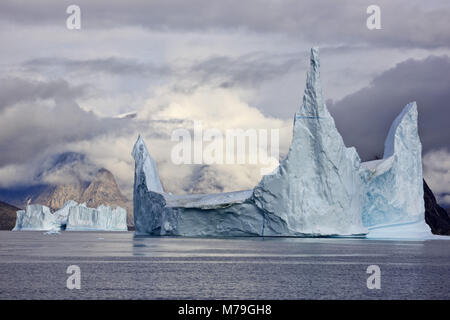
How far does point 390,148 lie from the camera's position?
48281mm

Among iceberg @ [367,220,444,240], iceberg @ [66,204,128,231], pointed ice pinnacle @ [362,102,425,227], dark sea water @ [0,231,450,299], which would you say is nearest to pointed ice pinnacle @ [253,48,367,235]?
pointed ice pinnacle @ [362,102,425,227]

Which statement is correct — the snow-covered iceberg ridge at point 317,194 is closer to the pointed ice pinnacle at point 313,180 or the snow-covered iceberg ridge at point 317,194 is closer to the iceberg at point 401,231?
the pointed ice pinnacle at point 313,180

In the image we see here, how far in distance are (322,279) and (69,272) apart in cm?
877

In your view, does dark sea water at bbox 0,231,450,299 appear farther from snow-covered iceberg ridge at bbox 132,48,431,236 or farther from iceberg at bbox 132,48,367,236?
snow-covered iceberg ridge at bbox 132,48,431,236

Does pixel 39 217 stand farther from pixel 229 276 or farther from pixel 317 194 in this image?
pixel 229 276

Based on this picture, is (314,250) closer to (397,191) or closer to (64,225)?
(397,191)

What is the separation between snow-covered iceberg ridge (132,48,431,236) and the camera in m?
41.9

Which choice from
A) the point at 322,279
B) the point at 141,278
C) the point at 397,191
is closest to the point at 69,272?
the point at 141,278

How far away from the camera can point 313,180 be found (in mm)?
42344

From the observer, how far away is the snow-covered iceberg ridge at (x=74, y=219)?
10700cm

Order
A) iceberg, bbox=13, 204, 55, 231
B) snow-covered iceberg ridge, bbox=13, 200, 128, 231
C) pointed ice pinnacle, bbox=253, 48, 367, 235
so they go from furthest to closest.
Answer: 1. iceberg, bbox=13, 204, 55, 231
2. snow-covered iceberg ridge, bbox=13, 200, 128, 231
3. pointed ice pinnacle, bbox=253, 48, 367, 235

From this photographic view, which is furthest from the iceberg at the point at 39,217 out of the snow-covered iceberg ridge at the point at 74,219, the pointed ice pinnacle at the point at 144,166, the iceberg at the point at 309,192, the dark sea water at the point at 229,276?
the dark sea water at the point at 229,276

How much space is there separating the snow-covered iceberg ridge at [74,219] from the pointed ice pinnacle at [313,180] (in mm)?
68892

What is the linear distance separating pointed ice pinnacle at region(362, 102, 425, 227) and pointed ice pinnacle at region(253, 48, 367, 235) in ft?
12.8
